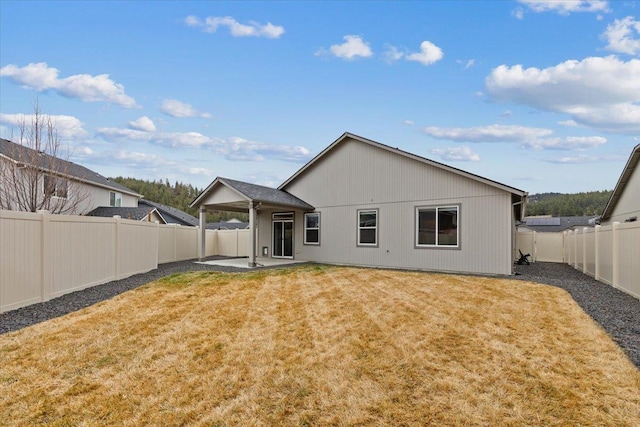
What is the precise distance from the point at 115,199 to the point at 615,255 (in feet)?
93.1

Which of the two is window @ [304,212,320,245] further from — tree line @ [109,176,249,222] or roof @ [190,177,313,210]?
tree line @ [109,176,249,222]

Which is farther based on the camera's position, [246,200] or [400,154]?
[246,200]

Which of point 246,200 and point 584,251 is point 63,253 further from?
point 584,251

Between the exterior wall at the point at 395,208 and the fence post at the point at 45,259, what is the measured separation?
10.7 meters

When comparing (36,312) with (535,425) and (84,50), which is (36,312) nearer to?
(535,425)

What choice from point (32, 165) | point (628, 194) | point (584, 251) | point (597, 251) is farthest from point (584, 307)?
point (32, 165)

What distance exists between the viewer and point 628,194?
16.1 metres

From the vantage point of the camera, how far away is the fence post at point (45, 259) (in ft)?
23.4

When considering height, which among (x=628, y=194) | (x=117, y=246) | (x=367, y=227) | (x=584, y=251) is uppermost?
(x=628, y=194)

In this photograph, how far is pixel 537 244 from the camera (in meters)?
21.2

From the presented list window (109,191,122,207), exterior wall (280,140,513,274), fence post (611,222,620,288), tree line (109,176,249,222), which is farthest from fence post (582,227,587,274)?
tree line (109,176,249,222)

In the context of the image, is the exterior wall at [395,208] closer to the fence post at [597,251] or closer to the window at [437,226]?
the window at [437,226]

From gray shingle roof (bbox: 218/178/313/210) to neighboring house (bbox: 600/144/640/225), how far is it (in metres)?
13.8

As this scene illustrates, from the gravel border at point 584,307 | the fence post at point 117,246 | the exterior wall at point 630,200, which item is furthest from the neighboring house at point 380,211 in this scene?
the fence post at point 117,246
